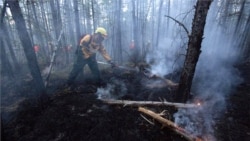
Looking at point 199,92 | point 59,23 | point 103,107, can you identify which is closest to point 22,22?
point 103,107

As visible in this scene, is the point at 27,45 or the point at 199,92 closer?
the point at 27,45

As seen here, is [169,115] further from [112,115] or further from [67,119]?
[67,119]

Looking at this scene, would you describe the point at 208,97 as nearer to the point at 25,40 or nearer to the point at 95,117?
the point at 95,117

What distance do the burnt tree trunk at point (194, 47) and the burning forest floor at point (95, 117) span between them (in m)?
0.69

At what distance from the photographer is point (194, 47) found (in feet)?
16.0

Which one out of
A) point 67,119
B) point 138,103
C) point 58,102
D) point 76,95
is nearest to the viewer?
point 67,119

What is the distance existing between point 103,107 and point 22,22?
3594mm

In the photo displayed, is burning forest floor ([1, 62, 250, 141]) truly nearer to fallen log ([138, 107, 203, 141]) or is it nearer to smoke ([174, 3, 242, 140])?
fallen log ([138, 107, 203, 141])

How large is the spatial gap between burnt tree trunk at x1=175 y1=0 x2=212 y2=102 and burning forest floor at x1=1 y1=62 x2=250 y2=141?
0.69m

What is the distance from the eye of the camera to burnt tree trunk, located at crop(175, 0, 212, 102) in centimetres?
453

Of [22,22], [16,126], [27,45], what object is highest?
[22,22]

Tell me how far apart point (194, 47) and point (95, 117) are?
3.63m

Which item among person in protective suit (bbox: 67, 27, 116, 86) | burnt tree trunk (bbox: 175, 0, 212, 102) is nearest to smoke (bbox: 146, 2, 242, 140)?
burnt tree trunk (bbox: 175, 0, 212, 102)

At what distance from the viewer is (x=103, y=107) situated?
579cm
